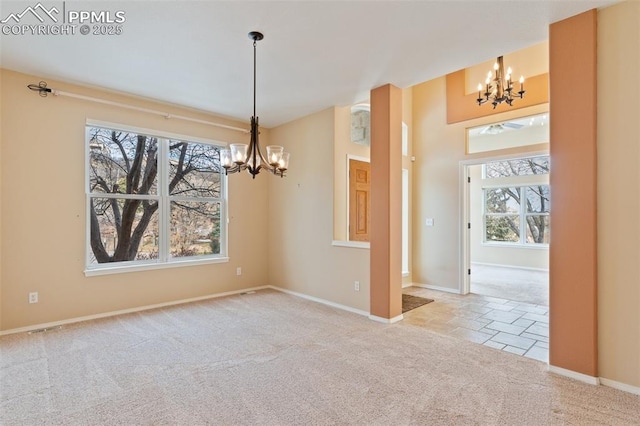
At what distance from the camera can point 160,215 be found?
4.42 metres

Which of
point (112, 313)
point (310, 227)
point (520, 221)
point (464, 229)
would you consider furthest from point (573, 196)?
point (520, 221)

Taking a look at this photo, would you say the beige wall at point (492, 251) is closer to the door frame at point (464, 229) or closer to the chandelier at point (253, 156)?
the door frame at point (464, 229)

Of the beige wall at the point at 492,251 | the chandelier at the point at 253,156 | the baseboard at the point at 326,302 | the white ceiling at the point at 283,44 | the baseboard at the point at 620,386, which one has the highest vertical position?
the white ceiling at the point at 283,44

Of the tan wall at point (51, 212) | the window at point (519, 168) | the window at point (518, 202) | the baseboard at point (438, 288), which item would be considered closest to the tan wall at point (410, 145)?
the baseboard at point (438, 288)

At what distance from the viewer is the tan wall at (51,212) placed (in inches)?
131

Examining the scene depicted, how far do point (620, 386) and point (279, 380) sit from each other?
2455 mm

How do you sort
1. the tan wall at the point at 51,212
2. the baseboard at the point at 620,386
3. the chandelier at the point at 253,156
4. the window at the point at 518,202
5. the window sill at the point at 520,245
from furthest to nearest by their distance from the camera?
the window at the point at 518,202
the window sill at the point at 520,245
the tan wall at the point at 51,212
the chandelier at the point at 253,156
the baseboard at the point at 620,386

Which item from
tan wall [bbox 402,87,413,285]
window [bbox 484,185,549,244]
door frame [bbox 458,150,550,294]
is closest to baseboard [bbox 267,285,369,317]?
tan wall [bbox 402,87,413,285]

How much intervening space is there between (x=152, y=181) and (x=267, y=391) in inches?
131

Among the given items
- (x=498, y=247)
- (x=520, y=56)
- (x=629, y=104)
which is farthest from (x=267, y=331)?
(x=498, y=247)

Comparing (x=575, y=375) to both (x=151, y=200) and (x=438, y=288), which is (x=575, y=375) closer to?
(x=438, y=288)

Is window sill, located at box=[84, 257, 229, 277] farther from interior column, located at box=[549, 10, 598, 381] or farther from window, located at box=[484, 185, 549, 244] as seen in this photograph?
window, located at box=[484, 185, 549, 244]

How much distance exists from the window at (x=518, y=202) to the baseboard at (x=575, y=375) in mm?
5948

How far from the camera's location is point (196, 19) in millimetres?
2482
